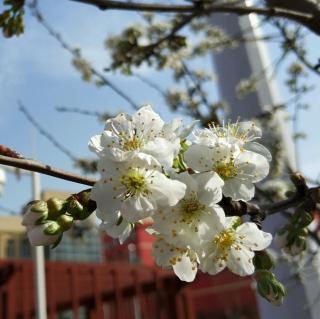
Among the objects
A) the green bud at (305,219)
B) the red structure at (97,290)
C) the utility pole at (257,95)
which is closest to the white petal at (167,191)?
the green bud at (305,219)

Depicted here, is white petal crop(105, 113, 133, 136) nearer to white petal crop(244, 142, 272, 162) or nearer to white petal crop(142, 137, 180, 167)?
white petal crop(142, 137, 180, 167)

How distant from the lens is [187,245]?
2.10 feet

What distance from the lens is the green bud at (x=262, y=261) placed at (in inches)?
28.5

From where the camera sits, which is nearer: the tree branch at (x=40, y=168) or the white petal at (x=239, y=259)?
the tree branch at (x=40, y=168)

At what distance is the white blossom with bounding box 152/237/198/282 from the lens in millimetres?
684

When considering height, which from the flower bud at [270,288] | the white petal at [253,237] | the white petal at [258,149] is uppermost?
the white petal at [258,149]

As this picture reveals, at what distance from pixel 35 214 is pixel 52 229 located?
0.03 meters

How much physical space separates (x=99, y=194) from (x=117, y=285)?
6806 mm

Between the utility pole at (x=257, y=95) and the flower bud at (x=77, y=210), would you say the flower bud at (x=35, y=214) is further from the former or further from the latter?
the utility pole at (x=257, y=95)

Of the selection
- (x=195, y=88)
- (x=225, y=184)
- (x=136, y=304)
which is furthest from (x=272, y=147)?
(x=136, y=304)

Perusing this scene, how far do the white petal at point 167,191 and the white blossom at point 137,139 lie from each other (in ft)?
0.09

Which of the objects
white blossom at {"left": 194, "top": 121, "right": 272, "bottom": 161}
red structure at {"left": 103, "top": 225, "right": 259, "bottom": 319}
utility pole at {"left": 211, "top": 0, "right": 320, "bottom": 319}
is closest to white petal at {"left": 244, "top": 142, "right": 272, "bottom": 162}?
white blossom at {"left": 194, "top": 121, "right": 272, "bottom": 161}

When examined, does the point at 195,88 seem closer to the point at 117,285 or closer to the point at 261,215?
the point at 261,215

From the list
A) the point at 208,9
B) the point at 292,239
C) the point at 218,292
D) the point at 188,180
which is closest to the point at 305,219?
the point at 292,239
